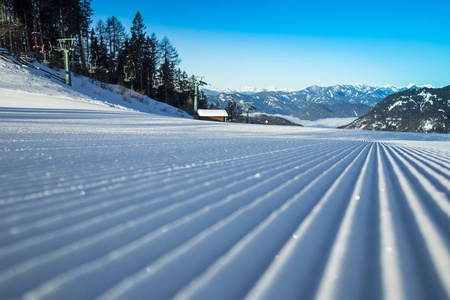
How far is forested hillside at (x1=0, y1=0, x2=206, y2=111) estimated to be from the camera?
28047 mm

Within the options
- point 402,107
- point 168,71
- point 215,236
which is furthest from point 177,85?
point 402,107

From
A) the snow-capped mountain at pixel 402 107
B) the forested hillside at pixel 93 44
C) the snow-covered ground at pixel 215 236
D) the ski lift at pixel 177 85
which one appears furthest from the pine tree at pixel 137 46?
the snow-capped mountain at pixel 402 107

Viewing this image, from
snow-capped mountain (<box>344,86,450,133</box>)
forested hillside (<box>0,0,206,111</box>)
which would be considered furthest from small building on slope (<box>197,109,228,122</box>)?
snow-capped mountain (<box>344,86,450,133</box>)

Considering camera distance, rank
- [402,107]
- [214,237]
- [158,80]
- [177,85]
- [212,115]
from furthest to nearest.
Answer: [402,107] < [177,85] < [158,80] < [212,115] < [214,237]

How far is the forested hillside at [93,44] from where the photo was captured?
28.0 metres

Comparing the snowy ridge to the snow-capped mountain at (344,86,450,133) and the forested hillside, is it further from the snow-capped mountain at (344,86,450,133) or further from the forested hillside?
the snow-capped mountain at (344,86,450,133)

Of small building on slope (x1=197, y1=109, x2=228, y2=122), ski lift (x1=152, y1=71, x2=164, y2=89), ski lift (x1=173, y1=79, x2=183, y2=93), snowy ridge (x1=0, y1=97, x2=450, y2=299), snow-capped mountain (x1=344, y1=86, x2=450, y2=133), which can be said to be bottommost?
snowy ridge (x1=0, y1=97, x2=450, y2=299)

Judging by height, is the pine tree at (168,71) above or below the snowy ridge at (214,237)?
above

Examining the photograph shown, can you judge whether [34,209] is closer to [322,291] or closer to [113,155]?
[322,291]

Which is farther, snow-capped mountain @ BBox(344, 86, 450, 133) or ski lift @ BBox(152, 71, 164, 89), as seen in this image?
snow-capped mountain @ BBox(344, 86, 450, 133)

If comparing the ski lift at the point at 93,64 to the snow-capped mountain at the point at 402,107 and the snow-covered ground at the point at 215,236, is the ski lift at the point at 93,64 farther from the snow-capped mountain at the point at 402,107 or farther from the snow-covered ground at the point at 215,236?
the snow-capped mountain at the point at 402,107

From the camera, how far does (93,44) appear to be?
3662 cm

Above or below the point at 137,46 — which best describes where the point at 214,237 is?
below

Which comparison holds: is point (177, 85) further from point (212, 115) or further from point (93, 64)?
point (212, 115)
